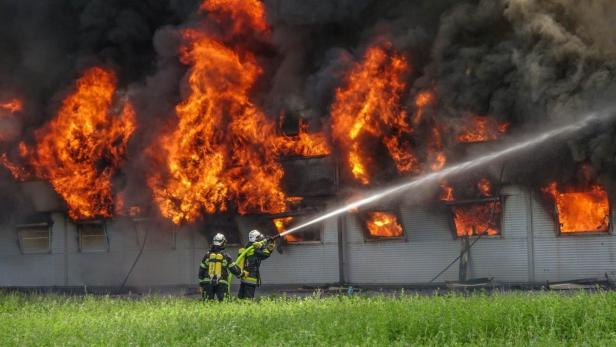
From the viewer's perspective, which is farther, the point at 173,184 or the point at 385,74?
the point at 173,184

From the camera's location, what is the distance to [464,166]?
19250 mm

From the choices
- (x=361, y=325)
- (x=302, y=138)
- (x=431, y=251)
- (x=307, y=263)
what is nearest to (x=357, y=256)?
(x=307, y=263)

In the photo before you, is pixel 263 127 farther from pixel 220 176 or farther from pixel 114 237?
pixel 114 237

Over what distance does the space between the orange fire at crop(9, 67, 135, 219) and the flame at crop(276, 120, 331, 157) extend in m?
5.05

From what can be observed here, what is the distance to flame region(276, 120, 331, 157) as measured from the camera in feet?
71.0

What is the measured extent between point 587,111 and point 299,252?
852 cm

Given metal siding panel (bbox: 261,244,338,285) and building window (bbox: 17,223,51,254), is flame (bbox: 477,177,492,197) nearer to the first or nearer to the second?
metal siding panel (bbox: 261,244,338,285)

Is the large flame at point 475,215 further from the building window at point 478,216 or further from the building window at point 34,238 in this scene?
the building window at point 34,238

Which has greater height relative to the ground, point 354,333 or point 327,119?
point 327,119

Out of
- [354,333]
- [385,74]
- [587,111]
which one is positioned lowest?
[354,333]

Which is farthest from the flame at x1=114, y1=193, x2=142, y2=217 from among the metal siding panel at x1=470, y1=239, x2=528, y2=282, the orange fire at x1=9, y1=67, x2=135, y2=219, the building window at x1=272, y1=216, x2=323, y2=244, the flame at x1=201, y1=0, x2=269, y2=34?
the metal siding panel at x1=470, y1=239, x2=528, y2=282

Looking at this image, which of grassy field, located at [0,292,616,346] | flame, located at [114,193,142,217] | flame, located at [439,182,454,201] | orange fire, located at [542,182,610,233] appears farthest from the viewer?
flame, located at [114,193,142,217]

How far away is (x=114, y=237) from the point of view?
25.3 meters

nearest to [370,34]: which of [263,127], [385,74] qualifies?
[385,74]
